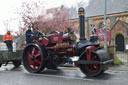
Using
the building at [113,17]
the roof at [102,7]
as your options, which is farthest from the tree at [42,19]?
the roof at [102,7]

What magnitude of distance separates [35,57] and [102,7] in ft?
99.7

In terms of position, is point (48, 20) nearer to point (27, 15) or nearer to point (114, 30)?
point (27, 15)

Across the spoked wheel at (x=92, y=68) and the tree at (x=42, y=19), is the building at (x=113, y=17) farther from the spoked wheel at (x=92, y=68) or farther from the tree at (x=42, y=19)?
the spoked wheel at (x=92, y=68)

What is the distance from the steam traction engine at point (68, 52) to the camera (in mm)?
6794

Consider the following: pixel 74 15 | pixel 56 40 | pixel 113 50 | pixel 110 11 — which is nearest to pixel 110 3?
pixel 110 11

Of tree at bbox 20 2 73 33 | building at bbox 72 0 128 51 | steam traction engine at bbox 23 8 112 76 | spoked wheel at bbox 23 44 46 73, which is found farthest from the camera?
building at bbox 72 0 128 51

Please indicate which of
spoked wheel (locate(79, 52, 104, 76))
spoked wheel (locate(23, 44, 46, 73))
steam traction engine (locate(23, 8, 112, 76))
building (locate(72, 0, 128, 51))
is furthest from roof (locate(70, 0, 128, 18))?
spoked wheel (locate(79, 52, 104, 76))

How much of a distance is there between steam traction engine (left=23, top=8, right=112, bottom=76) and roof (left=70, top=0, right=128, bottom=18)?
28683 mm

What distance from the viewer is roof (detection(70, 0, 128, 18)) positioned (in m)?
34.3

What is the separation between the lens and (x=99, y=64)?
6828mm

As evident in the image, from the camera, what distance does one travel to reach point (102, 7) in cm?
3622

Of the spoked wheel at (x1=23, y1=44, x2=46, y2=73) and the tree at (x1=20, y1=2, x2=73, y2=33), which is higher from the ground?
the tree at (x1=20, y1=2, x2=73, y2=33)

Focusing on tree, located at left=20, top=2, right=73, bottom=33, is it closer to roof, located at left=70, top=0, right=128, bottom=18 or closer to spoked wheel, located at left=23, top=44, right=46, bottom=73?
spoked wheel, located at left=23, top=44, right=46, bottom=73

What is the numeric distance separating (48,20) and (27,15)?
2.25 meters
